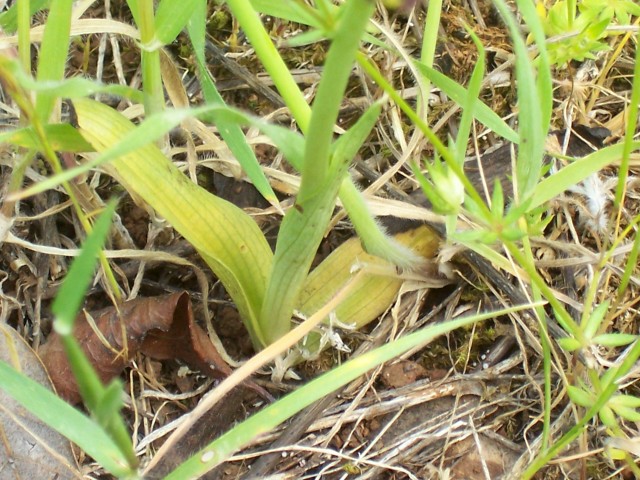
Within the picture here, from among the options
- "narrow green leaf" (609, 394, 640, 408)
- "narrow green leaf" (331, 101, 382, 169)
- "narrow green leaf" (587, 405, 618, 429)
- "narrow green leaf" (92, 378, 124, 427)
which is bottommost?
"narrow green leaf" (587, 405, 618, 429)

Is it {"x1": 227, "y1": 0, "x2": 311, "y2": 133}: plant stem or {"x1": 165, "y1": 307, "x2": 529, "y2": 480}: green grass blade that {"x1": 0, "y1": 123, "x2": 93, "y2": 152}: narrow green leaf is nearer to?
{"x1": 227, "y1": 0, "x2": 311, "y2": 133}: plant stem

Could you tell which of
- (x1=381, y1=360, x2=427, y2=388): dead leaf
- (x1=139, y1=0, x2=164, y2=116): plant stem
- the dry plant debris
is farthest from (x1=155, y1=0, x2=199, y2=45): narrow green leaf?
(x1=381, y1=360, x2=427, y2=388): dead leaf

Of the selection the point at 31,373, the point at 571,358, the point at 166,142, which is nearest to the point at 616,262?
the point at 571,358

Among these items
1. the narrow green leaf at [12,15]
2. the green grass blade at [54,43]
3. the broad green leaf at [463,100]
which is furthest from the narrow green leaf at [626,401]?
the narrow green leaf at [12,15]

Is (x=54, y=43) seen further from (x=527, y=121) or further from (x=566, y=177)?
(x=566, y=177)

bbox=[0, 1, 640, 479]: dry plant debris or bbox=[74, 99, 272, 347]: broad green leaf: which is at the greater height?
bbox=[74, 99, 272, 347]: broad green leaf

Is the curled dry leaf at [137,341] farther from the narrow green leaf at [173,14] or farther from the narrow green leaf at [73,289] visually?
the narrow green leaf at [73,289]
